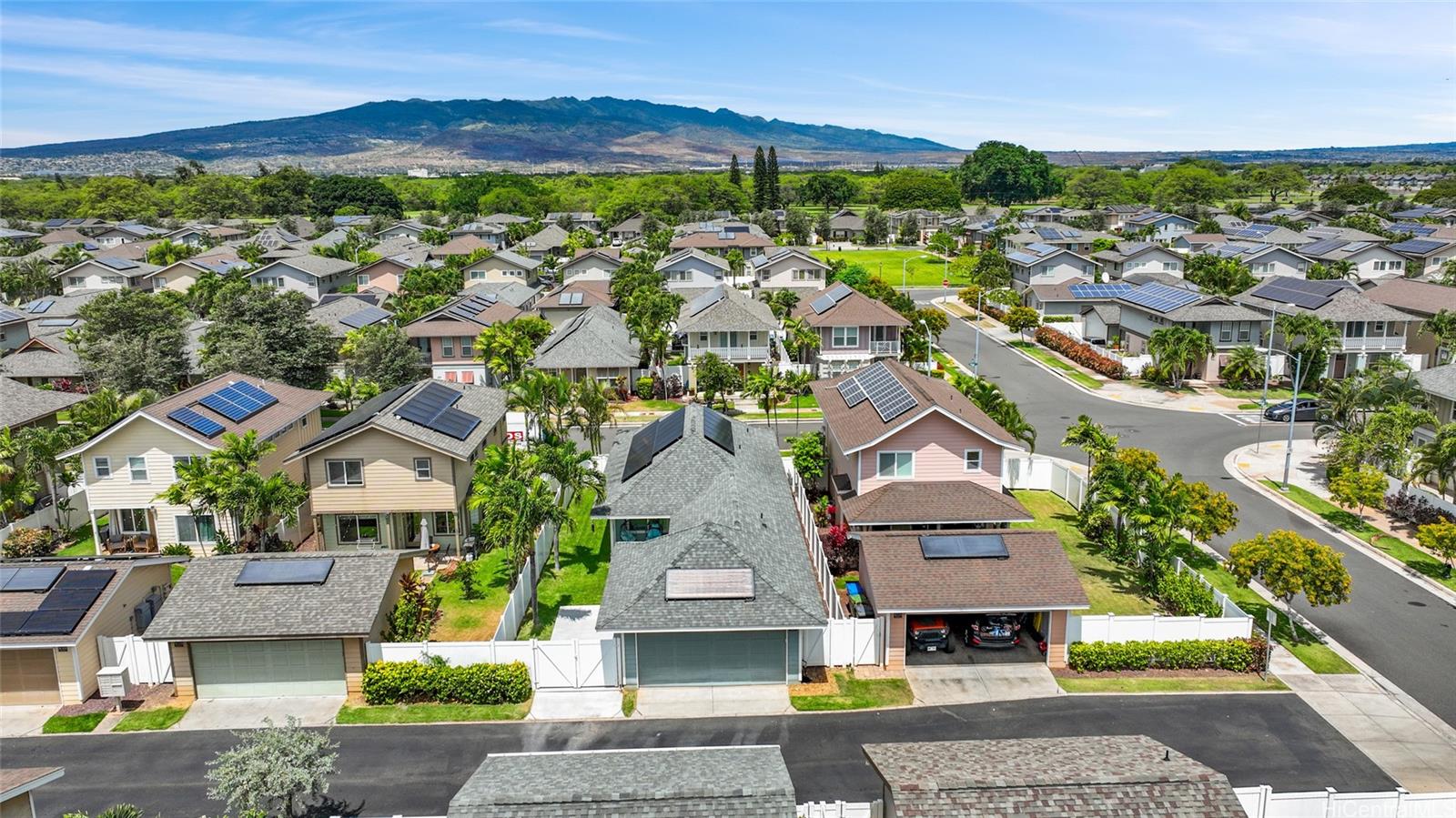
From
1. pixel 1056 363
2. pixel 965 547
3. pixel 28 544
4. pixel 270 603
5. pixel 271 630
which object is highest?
pixel 965 547

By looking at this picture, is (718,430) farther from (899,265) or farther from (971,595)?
(899,265)

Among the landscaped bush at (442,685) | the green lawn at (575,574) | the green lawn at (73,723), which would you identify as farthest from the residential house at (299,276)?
the landscaped bush at (442,685)

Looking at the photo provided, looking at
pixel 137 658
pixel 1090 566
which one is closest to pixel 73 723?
pixel 137 658

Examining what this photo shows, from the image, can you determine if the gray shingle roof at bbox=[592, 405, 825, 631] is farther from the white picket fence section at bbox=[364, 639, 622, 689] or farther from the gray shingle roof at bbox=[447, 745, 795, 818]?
the gray shingle roof at bbox=[447, 745, 795, 818]

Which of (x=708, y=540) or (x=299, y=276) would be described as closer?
(x=708, y=540)

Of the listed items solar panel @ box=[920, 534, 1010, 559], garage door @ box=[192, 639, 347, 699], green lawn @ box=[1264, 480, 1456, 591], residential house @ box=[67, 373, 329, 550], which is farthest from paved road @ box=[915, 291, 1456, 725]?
residential house @ box=[67, 373, 329, 550]

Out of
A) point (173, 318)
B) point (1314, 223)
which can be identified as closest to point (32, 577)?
point (173, 318)
